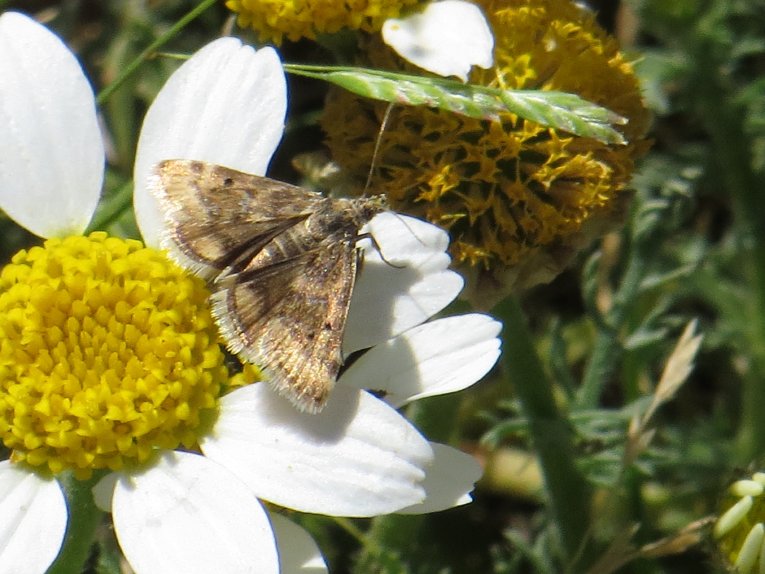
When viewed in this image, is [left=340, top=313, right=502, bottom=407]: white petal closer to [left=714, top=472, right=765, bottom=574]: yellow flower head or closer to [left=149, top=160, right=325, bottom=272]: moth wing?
[left=149, top=160, right=325, bottom=272]: moth wing

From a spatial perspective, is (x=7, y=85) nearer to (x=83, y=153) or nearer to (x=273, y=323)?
(x=83, y=153)

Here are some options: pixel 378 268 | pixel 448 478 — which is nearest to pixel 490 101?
pixel 378 268

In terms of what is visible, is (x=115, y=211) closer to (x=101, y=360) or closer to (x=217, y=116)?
(x=217, y=116)

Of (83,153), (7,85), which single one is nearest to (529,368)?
(83,153)

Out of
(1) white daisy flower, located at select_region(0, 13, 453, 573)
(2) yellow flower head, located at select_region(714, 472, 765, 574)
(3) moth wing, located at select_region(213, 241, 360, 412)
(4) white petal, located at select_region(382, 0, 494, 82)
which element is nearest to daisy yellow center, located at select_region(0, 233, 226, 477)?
(1) white daisy flower, located at select_region(0, 13, 453, 573)

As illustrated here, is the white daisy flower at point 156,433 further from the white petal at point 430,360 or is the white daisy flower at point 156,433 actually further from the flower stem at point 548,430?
the flower stem at point 548,430

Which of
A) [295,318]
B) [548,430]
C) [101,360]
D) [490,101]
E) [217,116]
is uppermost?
[490,101]
